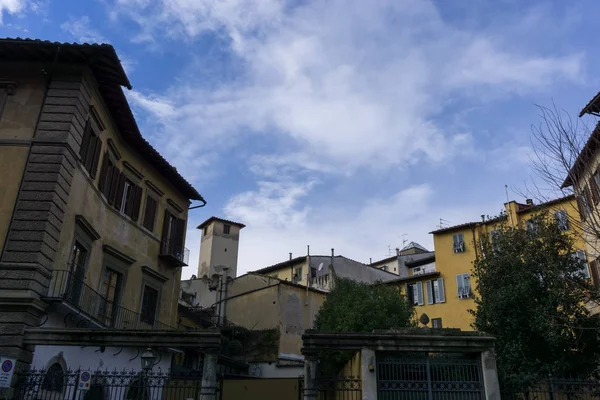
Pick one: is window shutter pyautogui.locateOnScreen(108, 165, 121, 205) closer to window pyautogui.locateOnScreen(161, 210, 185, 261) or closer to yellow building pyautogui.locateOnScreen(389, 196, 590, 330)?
window pyautogui.locateOnScreen(161, 210, 185, 261)

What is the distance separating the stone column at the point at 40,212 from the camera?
12.3 m

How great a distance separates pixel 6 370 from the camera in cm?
1088

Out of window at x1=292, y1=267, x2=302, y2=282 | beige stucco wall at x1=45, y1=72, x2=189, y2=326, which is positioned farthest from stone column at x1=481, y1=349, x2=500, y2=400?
window at x1=292, y1=267, x2=302, y2=282

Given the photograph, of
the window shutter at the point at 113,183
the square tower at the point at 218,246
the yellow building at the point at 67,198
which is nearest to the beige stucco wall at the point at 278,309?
the yellow building at the point at 67,198

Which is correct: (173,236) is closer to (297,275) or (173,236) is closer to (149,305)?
(149,305)

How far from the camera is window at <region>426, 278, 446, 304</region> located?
3481cm

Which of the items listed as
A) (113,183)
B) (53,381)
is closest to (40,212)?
(53,381)

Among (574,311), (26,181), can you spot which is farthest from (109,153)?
(574,311)

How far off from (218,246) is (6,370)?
37.6 m

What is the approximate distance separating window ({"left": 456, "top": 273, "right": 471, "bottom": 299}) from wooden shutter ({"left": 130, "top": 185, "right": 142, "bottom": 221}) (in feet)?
73.2

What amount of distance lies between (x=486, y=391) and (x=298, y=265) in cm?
3372

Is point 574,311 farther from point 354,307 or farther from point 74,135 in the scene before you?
point 74,135

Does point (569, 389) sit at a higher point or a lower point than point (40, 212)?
lower

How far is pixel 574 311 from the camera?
17.5 metres
